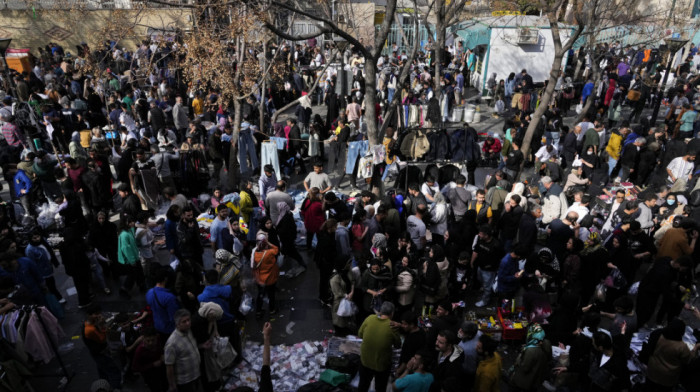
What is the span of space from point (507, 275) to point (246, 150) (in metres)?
7.08

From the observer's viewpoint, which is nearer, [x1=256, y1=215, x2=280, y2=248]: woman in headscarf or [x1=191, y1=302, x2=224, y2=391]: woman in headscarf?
[x1=191, y1=302, x2=224, y2=391]: woman in headscarf

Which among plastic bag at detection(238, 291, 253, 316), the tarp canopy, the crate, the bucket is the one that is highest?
the tarp canopy

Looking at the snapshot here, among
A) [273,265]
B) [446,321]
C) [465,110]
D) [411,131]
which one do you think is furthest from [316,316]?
[465,110]

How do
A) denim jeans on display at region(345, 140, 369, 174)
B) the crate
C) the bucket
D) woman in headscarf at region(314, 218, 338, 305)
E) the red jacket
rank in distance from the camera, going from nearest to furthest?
the crate < woman in headscarf at region(314, 218, 338, 305) < the red jacket < denim jeans on display at region(345, 140, 369, 174) < the bucket

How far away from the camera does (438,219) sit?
8312mm

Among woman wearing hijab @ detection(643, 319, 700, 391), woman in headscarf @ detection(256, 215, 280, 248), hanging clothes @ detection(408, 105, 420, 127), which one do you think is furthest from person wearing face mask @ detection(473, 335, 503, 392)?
hanging clothes @ detection(408, 105, 420, 127)

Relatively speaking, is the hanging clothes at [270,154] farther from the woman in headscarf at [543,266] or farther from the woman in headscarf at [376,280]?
the woman in headscarf at [543,266]

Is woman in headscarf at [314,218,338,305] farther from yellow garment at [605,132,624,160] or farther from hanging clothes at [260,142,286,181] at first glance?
yellow garment at [605,132,624,160]

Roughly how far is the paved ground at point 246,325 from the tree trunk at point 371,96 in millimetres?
2902

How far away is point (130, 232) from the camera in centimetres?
732

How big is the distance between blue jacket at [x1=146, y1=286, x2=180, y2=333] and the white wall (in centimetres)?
1742

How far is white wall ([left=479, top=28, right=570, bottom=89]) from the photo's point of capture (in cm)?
1939

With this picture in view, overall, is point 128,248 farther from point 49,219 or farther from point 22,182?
point 22,182

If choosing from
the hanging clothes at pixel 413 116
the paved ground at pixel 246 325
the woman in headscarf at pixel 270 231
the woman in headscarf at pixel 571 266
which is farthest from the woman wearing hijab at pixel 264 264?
the hanging clothes at pixel 413 116
